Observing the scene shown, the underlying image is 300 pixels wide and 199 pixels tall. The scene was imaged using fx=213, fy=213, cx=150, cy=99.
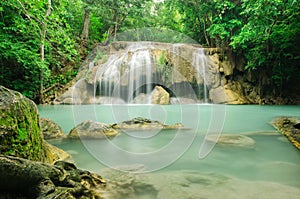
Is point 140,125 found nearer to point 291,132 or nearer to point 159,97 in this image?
point 291,132

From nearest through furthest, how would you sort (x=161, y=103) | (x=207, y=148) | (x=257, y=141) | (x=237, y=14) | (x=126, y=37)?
(x=207, y=148) → (x=257, y=141) → (x=161, y=103) → (x=237, y=14) → (x=126, y=37)

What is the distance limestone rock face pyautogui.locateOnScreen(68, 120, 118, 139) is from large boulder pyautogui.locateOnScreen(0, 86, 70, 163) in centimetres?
192

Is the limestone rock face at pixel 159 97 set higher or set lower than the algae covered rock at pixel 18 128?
lower

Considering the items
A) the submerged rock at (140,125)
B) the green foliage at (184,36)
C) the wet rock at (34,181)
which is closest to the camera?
the wet rock at (34,181)

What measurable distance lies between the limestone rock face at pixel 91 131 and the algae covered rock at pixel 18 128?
1.98 meters

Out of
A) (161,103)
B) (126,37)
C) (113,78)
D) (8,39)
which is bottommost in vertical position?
(161,103)

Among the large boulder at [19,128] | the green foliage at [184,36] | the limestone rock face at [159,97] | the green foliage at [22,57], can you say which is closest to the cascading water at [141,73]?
the limestone rock face at [159,97]

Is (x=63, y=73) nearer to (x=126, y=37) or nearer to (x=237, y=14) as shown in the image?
(x=126, y=37)

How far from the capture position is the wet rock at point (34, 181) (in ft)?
4.57

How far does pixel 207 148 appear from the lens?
3.50 meters

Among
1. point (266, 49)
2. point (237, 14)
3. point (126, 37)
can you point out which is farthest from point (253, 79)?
point (126, 37)

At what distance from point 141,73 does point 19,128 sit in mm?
12219

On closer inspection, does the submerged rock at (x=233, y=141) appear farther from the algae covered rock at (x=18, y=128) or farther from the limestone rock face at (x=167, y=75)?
the limestone rock face at (x=167, y=75)

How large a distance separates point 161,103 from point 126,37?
32.9ft
